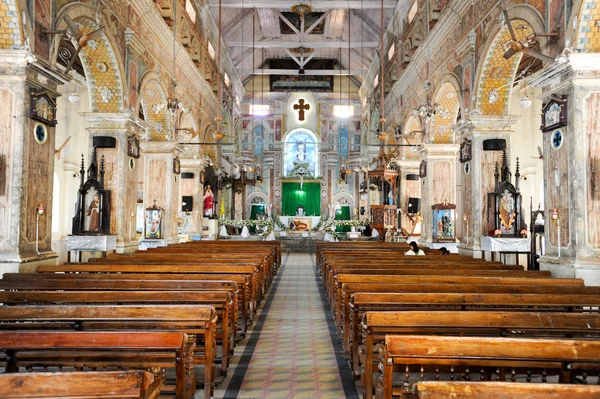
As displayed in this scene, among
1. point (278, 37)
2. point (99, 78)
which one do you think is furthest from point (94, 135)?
point (278, 37)

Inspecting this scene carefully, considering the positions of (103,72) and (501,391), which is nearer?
(501,391)

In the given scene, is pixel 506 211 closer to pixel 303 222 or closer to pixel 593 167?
pixel 593 167

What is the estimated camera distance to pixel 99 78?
10570 mm

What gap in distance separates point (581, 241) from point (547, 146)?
168 centimetres

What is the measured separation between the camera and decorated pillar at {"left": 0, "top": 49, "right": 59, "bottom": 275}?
6.69 m

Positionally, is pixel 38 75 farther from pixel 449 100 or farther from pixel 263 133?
pixel 263 133

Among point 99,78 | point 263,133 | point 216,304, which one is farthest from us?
point 263,133

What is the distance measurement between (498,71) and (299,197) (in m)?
21.8

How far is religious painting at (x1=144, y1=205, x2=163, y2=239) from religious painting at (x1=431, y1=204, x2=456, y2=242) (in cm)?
772

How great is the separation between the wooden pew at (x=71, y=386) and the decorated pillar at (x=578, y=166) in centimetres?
653

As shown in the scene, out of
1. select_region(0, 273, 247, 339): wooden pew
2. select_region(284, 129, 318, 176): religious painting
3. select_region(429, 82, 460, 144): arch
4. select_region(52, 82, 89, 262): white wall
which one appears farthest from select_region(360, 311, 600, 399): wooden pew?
select_region(284, 129, 318, 176): religious painting

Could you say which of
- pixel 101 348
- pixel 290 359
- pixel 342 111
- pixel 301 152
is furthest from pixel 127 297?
pixel 342 111

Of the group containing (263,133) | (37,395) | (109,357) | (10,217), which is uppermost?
(263,133)

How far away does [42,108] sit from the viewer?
721cm
